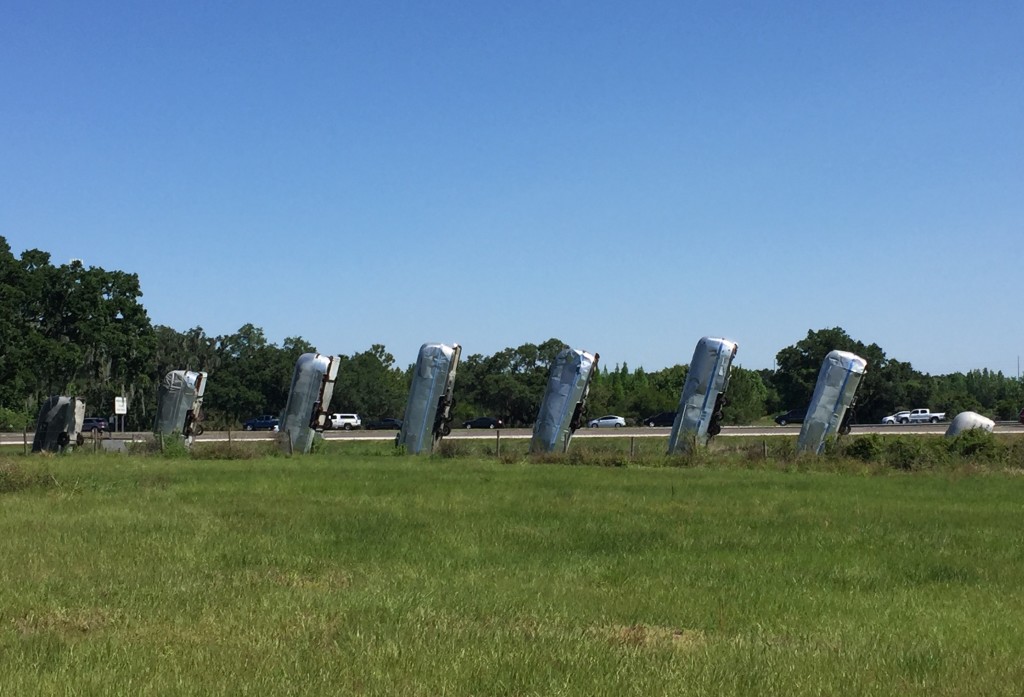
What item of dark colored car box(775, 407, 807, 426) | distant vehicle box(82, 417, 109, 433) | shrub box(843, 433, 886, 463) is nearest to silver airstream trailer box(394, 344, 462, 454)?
shrub box(843, 433, 886, 463)

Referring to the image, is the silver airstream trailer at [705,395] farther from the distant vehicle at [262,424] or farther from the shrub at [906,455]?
the distant vehicle at [262,424]

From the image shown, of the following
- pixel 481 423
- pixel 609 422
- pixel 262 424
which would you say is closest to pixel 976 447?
pixel 481 423

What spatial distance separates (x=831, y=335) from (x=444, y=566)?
81.6 m

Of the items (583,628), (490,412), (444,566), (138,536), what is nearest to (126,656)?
(583,628)

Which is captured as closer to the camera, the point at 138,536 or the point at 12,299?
the point at 138,536

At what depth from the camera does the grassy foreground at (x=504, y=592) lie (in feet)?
26.6

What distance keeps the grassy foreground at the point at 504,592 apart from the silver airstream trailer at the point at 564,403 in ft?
51.7

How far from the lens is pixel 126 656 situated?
8469mm

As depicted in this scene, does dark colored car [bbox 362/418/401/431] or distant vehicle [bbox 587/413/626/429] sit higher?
distant vehicle [bbox 587/413/626/429]

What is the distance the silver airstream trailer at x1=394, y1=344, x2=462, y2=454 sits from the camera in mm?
39562

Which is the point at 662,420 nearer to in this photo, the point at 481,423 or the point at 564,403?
the point at 481,423

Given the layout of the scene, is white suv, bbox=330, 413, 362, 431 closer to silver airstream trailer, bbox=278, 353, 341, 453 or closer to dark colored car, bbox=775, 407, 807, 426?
dark colored car, bbox=775, 407, 807, 426

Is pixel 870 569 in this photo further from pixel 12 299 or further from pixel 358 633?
pixel 12 299

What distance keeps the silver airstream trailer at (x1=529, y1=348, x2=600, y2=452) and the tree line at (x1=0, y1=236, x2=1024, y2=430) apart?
38.0 meters
